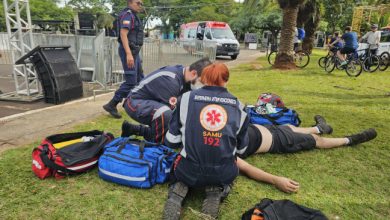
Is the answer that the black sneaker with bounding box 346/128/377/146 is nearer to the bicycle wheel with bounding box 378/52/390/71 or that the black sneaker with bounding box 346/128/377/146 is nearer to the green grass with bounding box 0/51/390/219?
the green grass with bounding box 0/51/390/219

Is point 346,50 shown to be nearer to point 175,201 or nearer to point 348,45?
point 348,45

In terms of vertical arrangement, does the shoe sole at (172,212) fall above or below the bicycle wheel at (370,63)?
below

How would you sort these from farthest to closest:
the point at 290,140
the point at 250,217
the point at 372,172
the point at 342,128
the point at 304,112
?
the point at 304,112, the point at 342,128, the point at 290,140, the point at 372,172, the point at 250,217

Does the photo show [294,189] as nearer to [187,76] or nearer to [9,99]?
[187,76]

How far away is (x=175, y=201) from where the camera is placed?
7.81ft

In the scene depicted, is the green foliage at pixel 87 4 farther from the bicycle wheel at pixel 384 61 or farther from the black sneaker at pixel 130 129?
the black sneaker at pixel 130 129

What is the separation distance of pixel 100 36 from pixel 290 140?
5973mm

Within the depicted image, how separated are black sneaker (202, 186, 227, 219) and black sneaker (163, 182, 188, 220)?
192mm

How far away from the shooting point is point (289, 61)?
12.5m

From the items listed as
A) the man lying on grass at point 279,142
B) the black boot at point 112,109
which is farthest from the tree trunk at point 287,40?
the black boot at point 112,109

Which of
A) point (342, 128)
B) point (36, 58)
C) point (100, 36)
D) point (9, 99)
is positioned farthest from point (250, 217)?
point (100, 36)

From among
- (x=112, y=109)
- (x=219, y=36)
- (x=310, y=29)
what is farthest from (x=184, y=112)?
(x=310, y=29)

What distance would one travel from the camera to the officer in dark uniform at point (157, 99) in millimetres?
3445

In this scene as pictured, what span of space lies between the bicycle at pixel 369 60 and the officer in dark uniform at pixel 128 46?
10.3m
